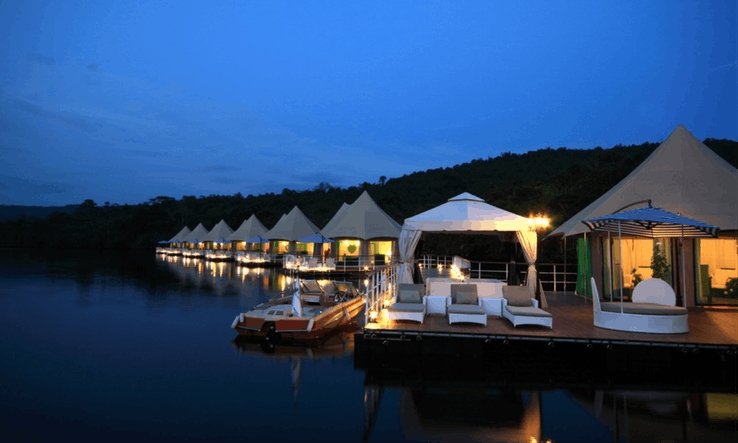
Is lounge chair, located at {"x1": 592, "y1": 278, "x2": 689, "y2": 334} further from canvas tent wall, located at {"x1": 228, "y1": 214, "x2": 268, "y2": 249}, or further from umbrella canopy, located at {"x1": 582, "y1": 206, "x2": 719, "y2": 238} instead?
canvas tent wall, located at {"x1": 228, "y1": 214, "x2": 268, "y2": 249}

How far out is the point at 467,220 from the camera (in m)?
10.8

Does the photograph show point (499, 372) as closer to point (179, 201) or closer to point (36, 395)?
point (36, 395)

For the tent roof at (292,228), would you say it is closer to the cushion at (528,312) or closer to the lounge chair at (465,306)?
the lounge chair at (465,306)

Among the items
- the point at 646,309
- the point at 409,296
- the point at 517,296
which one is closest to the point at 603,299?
the point at 517,296

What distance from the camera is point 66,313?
1459 cm

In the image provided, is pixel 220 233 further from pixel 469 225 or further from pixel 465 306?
pixel 465 306

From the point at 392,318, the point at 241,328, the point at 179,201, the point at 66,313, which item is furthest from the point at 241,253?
the point at 179,201

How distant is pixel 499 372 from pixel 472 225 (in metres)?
3.49

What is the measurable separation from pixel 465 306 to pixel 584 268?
673cm

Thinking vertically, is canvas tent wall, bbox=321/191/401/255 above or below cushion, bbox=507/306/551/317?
above

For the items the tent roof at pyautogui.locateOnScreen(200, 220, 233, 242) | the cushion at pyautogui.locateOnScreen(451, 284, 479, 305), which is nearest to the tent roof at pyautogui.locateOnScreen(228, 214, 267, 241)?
the tent roof at pyautogui.locateOnScreen(200, 220, 233, 242)

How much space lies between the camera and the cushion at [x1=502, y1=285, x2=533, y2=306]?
9.77 metres

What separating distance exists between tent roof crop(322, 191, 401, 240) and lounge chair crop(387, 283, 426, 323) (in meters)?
19.0

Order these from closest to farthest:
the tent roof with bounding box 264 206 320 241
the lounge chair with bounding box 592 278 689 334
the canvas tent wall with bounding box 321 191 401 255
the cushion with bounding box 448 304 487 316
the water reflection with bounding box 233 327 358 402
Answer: the lounge chair with bounding box 592 278 689 334
the cushion with bounding box 448 304 487 316
the water reflection with bounding box 233 327 358 402
the canvas tent wall with bounding box 321 191 401 255
the tent roof with bounding box 264 206 320 241
